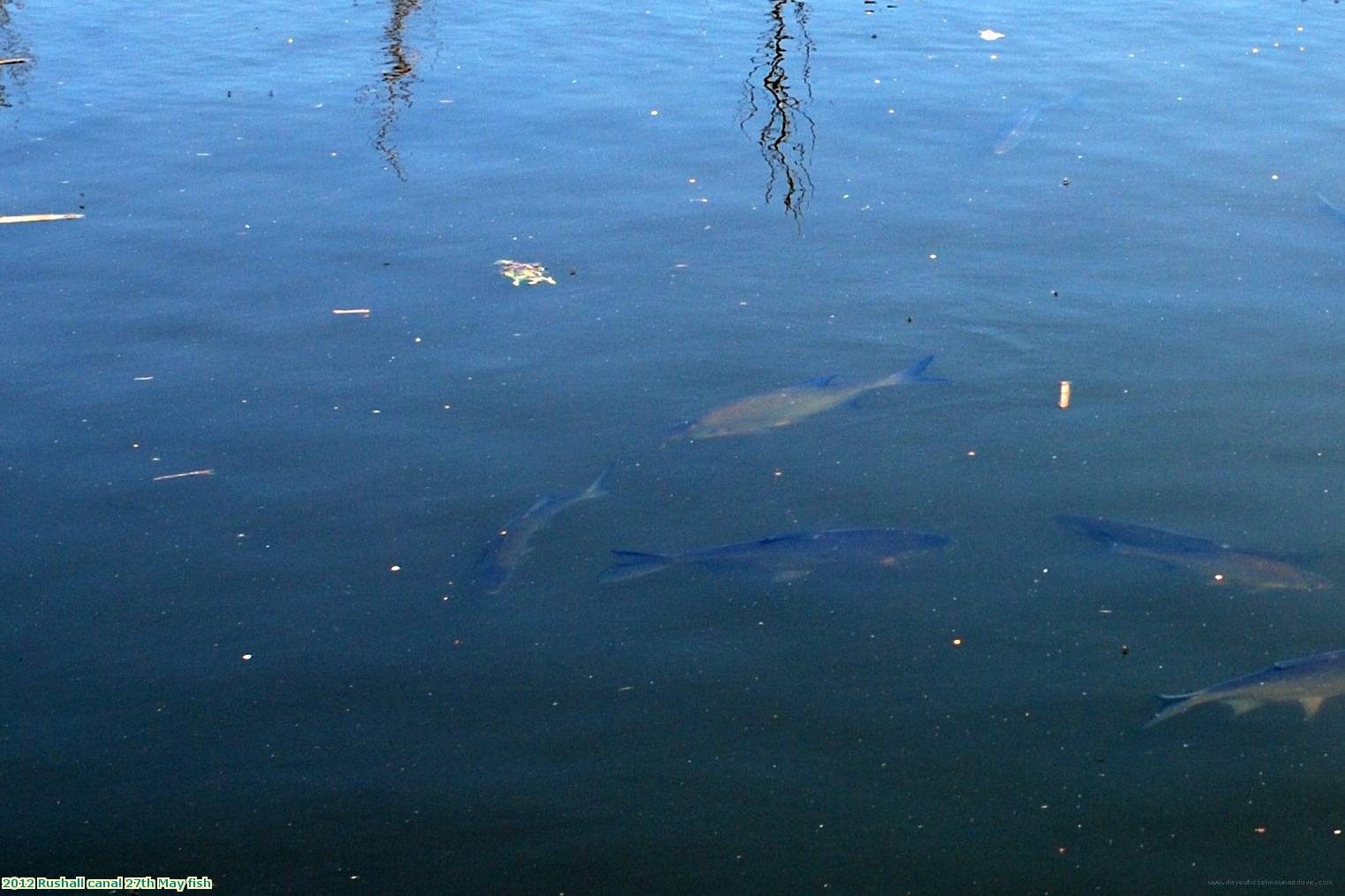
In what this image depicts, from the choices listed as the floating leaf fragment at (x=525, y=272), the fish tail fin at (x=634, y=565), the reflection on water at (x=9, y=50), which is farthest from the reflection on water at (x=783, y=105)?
the reflection on water at (x=9, y=50)

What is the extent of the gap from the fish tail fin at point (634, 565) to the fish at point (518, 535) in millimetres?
374

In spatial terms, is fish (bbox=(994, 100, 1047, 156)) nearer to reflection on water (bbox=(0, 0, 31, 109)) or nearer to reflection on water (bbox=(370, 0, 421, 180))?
reflection on water (bbox=(370, 0, 421, 180))

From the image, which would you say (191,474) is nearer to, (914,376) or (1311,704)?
(914,376)

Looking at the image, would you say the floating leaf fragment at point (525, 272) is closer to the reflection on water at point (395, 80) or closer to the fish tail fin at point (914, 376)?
the reflection on water at point (395, 80)

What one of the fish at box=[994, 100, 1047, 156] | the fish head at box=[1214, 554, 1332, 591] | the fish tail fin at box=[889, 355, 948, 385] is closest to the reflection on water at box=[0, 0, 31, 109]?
the fish at box=[994, 100, 1047, 156]

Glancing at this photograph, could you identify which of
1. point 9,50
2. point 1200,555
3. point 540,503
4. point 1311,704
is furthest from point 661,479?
point 9,50

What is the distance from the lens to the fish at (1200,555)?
559 centimetres

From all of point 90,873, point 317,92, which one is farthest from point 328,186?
point 90,873

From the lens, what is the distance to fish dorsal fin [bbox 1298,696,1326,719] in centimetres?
499

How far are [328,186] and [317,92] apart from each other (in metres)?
2.28

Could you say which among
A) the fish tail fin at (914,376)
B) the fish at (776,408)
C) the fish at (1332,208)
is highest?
the fish at (1332,208)

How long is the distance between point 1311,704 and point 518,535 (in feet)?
10.2

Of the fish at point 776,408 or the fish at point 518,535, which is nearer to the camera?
the fish at point 518,535

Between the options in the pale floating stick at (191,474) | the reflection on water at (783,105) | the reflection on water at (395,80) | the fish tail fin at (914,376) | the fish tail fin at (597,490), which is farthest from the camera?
the reflection on water at (395,80)
